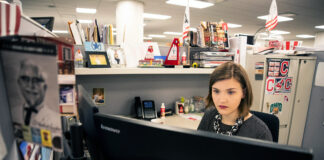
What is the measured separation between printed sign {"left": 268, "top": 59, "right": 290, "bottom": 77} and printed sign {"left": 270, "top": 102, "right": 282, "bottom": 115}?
15.8 inches

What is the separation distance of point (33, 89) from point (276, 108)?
2816mm

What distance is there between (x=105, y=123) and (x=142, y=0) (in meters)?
4.68

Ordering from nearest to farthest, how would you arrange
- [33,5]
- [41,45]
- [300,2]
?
[41,45] → [300,2] → [33,5]

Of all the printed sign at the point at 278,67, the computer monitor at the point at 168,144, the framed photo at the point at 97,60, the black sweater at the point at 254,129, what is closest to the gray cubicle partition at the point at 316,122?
the printed sign at the point at 278,67

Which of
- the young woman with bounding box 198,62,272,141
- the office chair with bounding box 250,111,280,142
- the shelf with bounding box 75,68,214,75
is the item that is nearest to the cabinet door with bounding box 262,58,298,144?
the shelf with bounding box 75,68,214,75

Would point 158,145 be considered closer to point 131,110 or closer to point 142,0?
point 131,110

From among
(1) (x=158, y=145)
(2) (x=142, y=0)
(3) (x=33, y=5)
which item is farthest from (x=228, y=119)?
(3) (x=33, y=5)

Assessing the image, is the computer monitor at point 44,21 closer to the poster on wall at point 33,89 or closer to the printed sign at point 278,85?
the poster on wall at point 33,89

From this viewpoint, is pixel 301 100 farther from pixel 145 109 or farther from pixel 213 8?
pixel 213 8

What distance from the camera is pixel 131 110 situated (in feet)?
6.81

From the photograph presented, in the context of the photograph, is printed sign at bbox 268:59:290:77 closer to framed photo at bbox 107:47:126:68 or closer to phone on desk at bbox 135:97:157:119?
phone on desk at bbox 135:97:157:119

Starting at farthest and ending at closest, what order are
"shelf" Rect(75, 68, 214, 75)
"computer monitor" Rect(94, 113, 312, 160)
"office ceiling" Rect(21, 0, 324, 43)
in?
"office ceiling" Rect(21, 0, 324, 43) → "shelf" Rect(75, 68, 214, 75) → "computer monitor" Rect(94, 113, 312, 160)

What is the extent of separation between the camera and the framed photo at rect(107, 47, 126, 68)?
1.77 metres

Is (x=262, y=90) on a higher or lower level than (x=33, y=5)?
lower
